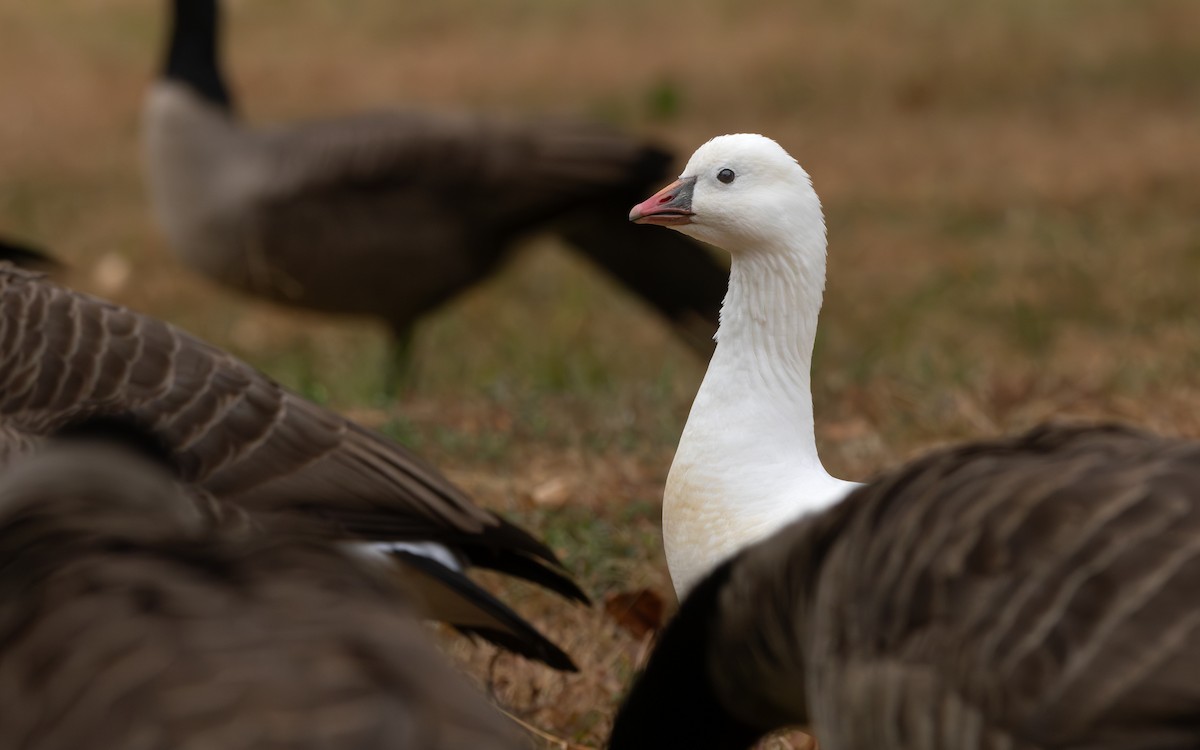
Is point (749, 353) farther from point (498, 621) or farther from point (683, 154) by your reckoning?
point (683, 154)

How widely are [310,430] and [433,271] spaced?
133 inches

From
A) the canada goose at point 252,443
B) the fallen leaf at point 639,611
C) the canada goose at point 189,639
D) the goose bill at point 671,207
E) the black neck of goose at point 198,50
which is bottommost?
→ the fallen leaf at point 639,611

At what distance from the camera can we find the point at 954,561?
87.4 inches

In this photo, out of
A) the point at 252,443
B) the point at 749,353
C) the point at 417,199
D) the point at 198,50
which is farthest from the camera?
the point at 198,50

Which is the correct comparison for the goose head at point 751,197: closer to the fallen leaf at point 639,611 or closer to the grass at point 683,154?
the fallen leaf at point 639,611

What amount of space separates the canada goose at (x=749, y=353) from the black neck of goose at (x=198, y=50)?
15.6ft

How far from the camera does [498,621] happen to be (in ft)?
11.7

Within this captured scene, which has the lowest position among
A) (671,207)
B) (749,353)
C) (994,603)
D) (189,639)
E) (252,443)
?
(252,443)

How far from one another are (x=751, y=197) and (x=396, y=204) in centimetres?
384

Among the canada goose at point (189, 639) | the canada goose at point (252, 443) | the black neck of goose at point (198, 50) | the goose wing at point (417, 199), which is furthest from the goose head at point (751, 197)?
the black neck of goose at point (198, 50)

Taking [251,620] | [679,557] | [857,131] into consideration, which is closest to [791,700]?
[679,557]

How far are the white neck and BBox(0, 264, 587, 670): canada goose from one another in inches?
21.6

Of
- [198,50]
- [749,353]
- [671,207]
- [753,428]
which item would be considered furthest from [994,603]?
[198,50]

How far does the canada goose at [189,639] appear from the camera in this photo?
6.12ft
